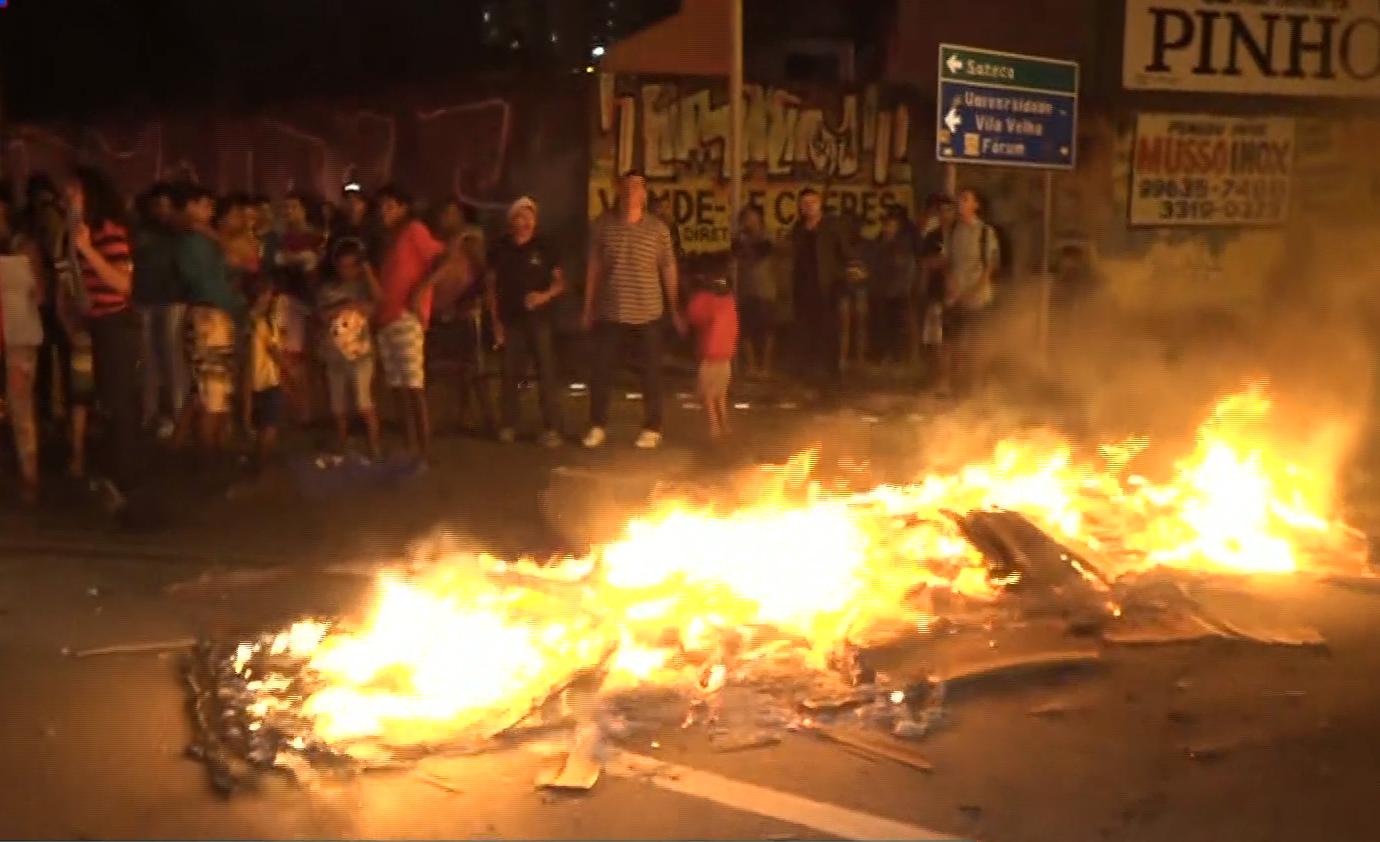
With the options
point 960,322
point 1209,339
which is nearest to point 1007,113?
point 960,322

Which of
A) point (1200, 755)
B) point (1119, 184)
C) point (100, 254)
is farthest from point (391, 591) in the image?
point (1119, 184)

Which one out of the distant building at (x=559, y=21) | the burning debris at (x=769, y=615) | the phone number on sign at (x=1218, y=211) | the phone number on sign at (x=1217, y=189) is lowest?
the burning debris at (x=769, y=615)

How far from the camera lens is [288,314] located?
428 inches

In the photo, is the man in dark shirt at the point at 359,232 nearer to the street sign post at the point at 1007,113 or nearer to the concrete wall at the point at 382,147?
the concrete wall at the point at 382,147

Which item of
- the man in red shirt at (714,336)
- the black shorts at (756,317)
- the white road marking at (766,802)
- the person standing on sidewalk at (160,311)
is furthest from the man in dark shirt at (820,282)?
the white road marking at (766,802)

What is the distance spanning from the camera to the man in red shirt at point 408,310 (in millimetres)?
10031

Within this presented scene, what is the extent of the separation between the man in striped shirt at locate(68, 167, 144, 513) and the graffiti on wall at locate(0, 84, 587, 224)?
7576 millimetres

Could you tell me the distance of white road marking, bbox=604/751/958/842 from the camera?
4.73 meters

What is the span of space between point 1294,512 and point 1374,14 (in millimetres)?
13109

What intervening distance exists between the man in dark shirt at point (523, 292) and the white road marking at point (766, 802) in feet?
18.6

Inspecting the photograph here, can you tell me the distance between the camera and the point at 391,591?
701 cm

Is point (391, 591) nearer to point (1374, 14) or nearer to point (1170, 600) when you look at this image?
point (1170, 600)

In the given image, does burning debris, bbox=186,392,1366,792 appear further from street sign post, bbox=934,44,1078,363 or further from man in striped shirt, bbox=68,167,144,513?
street sign post, bbox=934,44,1078,363

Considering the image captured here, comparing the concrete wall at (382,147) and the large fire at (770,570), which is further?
the concrete wall at (382,147)
